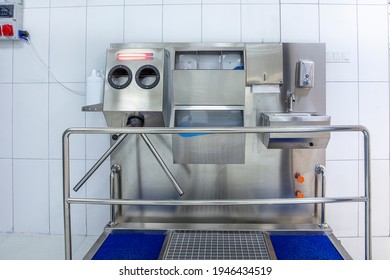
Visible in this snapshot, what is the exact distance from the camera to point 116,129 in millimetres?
1138

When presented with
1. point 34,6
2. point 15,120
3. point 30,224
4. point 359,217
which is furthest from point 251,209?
point 34,6

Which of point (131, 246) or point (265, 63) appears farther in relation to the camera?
point (265, 63)

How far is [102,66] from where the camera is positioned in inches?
73.1

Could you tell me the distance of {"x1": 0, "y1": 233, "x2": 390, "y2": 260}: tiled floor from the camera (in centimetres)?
177

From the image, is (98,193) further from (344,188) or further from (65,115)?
(344,188)

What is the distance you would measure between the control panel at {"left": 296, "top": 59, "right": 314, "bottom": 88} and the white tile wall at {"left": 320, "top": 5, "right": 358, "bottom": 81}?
213 millimetres

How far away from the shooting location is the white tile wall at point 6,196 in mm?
1938

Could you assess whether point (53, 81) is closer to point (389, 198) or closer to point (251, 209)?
point (251, 209)

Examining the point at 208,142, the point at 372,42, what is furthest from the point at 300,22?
the point at 208,142

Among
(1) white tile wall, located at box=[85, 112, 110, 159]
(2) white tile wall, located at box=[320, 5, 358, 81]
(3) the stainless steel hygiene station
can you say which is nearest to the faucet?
(3) the stainless steel hygiene station

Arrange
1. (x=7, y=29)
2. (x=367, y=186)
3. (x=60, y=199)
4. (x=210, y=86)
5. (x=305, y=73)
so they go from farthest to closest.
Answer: (x=60, y=199)
(x=7, y=29)
(x=305, y=73)
(x=210, y=86)
(x=367, y=186)

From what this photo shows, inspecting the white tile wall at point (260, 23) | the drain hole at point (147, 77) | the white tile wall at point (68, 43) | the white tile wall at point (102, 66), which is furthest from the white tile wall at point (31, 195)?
the white tile wall at point (260, 23)

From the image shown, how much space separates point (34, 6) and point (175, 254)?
5.97ft

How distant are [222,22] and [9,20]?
Answer: 1372 millimetres
